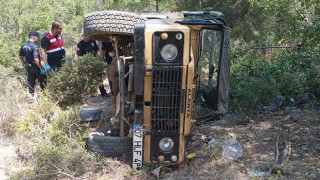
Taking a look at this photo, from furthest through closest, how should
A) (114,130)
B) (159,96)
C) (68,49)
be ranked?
(68,49)
(114,130)
(159,96)

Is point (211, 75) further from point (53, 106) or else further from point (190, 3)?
point (190, 3)

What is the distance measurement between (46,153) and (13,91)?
2.62 m

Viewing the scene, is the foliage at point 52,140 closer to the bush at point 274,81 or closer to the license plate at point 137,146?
the license plate at point 137,146

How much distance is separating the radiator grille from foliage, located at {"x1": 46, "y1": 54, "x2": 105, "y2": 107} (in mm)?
2260

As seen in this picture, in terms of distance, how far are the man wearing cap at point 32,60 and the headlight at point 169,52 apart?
3761mm

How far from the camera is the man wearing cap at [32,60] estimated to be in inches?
280

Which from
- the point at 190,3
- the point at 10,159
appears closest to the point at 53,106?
the point at 10,159

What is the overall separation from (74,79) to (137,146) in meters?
2.41

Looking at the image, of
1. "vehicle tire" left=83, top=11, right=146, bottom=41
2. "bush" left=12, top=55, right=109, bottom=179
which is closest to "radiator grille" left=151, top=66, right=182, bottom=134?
"vehicle tire" left=83, top=11, right=146, bottom=41

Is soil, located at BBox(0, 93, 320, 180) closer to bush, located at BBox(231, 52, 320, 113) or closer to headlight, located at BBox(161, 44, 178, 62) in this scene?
bush, located at BBox(231, 52, 320, 113)

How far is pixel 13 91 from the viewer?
6633mm

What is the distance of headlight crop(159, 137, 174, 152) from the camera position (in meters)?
4.28

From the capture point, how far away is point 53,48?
7215mm

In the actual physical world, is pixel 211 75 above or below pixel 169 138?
above
